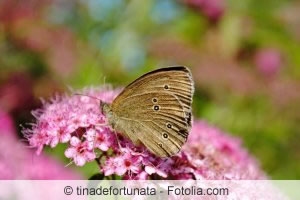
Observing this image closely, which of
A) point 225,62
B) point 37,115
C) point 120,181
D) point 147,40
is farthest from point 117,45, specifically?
point 120,181

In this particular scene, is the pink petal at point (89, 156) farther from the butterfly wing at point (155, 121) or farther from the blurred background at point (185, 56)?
the blurred background at point (185, 56)

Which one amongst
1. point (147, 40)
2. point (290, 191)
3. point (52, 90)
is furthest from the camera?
point (147, 40)

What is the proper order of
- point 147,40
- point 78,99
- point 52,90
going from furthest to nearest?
point 147,40
point 52,90
point 78,99

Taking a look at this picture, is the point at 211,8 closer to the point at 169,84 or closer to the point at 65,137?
the point at 169,84

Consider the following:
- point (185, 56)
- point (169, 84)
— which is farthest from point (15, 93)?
point (169, 84)

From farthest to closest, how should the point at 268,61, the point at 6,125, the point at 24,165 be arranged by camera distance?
the point at 268,61 < the point at 6,125 < the point at 24,165

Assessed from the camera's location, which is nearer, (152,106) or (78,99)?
(152,106)

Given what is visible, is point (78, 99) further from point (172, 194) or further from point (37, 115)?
point (172, 194)
